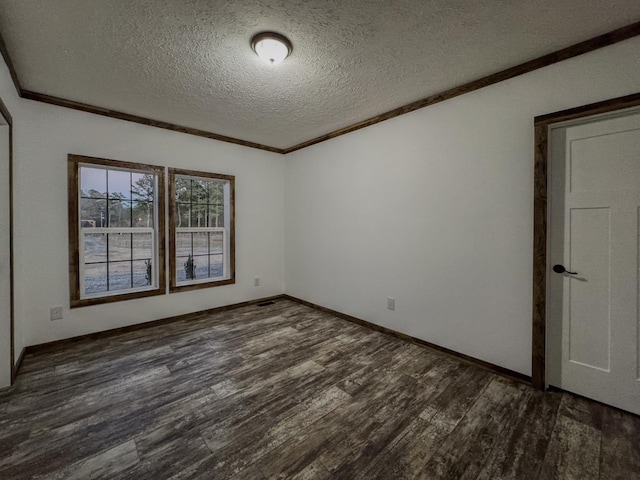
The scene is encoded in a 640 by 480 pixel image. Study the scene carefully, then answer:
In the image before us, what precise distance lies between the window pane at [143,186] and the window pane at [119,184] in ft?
0.17

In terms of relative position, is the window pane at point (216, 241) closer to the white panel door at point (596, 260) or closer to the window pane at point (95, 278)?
the window pane at point (95, 278)

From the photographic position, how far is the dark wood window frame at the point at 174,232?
3637 millimetres

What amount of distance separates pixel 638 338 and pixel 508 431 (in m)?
1.10

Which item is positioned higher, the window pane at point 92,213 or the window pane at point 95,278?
the window pane at point 92,213

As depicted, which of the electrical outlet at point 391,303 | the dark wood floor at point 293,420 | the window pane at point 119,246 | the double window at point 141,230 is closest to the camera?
the dark wood floor at point 293,420

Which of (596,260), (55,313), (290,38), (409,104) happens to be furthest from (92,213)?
(596,260)

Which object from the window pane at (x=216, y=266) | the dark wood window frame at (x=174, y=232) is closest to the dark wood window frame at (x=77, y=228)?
the dark wood window frame at (x=174, y=232)

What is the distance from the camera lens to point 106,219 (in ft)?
→ 10.8

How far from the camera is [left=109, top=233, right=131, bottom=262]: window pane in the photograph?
3332mm

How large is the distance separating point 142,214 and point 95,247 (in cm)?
62

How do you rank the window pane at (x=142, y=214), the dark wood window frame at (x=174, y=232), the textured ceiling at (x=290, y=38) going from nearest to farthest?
1. the textured ceiling at (x=290, y=38)
2. the window pane at (x=142, y=214)
3. the dark wood window frame at (x=174, y=232)

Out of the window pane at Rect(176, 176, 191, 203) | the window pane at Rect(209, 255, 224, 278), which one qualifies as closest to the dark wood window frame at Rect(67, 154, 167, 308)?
the window pane at Rect(176, 176, 191, 203)

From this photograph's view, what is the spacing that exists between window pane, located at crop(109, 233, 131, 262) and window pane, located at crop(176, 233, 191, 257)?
22.1 inches

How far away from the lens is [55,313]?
2.92 metres
